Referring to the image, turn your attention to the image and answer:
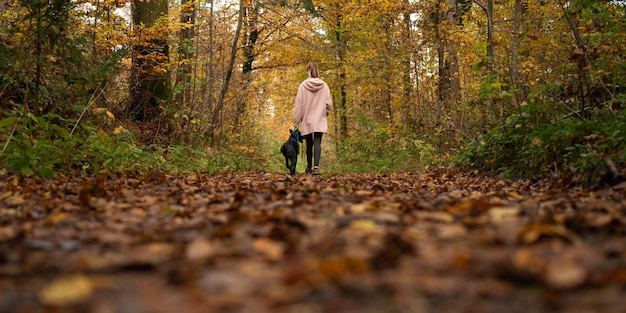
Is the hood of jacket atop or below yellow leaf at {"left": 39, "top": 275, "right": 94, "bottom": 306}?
atop

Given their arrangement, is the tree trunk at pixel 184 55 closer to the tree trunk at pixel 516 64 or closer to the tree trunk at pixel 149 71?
the tree trunk at pixel 149 71

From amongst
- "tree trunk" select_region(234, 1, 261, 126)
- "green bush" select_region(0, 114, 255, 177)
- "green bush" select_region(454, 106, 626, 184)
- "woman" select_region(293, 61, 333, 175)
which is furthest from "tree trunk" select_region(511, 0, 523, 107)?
"tree trunk" select_region(234, 1, 261, 126)

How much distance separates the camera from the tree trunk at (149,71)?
1166cm

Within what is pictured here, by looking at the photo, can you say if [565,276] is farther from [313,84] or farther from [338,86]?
[338,86]

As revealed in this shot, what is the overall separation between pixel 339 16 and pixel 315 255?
69.4 ft

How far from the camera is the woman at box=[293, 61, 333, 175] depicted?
32.8ft

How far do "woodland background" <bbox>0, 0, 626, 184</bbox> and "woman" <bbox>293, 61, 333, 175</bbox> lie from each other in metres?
2.12

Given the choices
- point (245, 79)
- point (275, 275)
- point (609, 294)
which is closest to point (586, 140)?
point (609, 294)

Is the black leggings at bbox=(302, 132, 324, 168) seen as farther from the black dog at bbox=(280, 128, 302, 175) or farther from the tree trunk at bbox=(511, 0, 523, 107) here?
the tree trunk at bbox=(511, 0, 523, 107)

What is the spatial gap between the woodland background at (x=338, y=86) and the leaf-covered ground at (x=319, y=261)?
293cm

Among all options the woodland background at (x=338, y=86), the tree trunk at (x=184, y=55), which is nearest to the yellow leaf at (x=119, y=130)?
the woodland background at (x=338, y=86)

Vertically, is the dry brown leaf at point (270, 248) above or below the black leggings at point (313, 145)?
below

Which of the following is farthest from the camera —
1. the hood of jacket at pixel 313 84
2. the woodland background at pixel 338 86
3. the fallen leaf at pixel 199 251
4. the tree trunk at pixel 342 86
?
the tree trunk at pixel 342 86

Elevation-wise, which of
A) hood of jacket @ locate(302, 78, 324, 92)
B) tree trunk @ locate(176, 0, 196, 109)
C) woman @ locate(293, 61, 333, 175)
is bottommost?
woman @ locate(293, 61, 333, 175)
